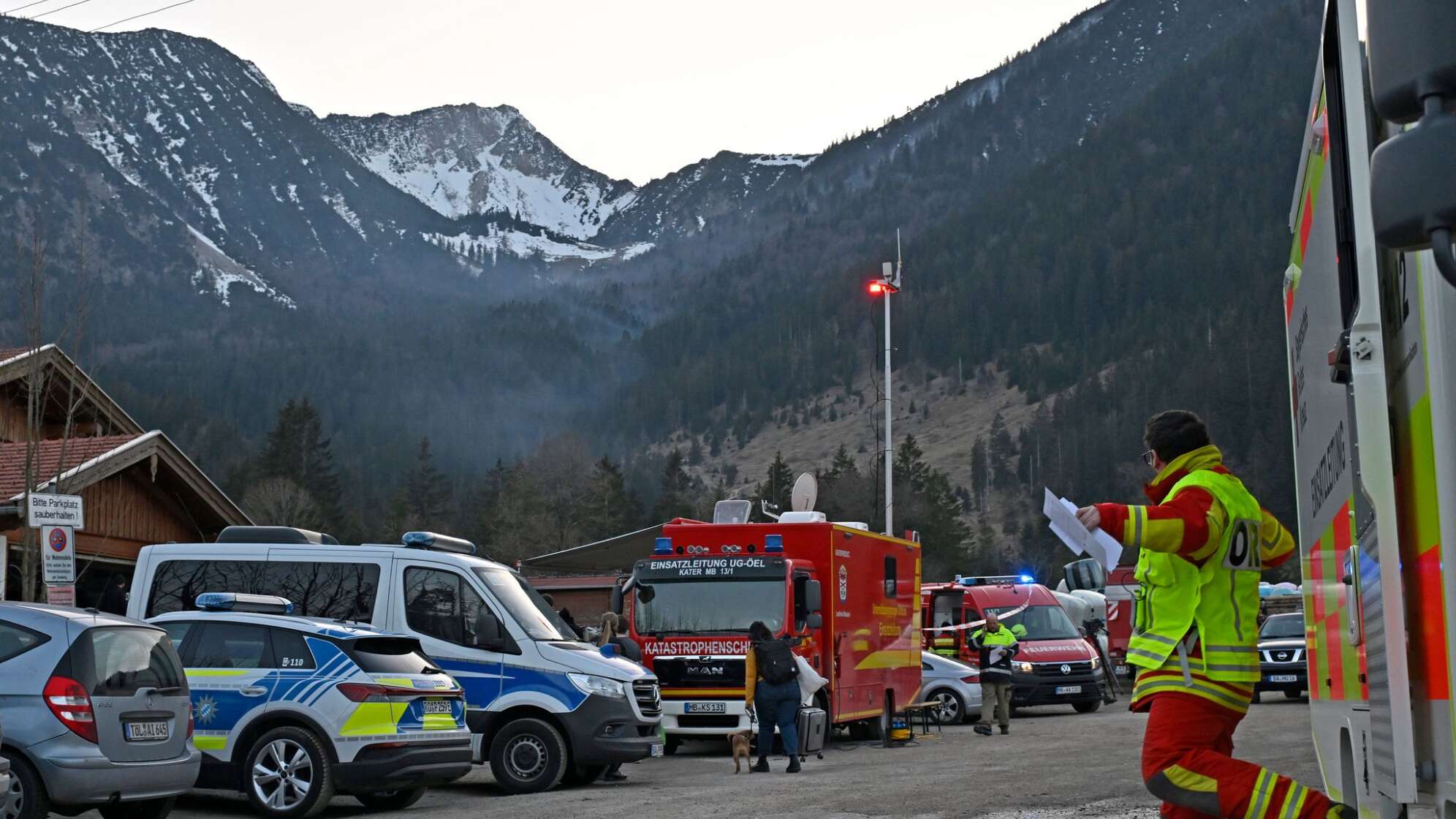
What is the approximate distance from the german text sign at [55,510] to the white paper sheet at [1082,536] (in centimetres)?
1081

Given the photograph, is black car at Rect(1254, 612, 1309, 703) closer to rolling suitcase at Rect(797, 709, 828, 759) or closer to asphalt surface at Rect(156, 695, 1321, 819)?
asphalt surface at Rect(156, 695, 1321, 819)

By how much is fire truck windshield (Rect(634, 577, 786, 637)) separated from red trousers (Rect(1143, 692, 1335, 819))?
1353 cm

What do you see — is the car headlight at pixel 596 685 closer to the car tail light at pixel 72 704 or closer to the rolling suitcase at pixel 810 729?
the rolling suitcase at pixel 810 729

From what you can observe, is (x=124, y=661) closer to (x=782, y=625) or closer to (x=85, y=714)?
(x=85, y=714)

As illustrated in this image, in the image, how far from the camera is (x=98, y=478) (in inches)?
960

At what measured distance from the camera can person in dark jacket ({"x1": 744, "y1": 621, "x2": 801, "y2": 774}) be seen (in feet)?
57.3

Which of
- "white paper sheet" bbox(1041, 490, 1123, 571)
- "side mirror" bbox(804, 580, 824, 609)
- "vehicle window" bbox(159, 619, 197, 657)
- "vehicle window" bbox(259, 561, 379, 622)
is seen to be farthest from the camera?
"side mirror" bbox(804, 580, 824, 609)

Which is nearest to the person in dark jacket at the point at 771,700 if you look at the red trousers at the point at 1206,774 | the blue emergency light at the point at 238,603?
the blue emergency light at the point at 238,603

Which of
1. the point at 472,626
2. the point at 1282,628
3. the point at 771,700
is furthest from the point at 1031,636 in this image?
the point at 472,626

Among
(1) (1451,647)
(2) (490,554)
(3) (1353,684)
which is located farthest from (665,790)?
(2) (490,554)

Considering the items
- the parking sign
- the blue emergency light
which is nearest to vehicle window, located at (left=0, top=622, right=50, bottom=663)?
the blue emergency light

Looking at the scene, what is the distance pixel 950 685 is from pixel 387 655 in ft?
56.8

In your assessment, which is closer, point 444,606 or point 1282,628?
point 444,606

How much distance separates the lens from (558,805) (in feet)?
43.9
